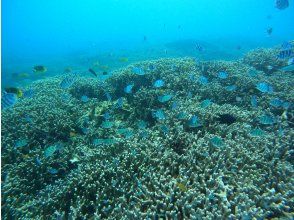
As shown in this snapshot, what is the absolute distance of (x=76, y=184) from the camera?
5.39m

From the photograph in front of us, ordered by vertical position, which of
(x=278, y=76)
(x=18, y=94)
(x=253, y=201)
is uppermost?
(x=18, y=94)

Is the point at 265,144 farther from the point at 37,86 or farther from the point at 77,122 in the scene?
the point at 37,86

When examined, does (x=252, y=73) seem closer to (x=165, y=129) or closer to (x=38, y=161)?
(x=165, y=129)

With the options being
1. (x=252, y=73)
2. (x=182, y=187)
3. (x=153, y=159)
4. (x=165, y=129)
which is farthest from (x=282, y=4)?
(x=182, y=187)

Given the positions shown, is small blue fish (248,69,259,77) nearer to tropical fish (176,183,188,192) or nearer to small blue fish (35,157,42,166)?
tropical fish (176,183,188,192)

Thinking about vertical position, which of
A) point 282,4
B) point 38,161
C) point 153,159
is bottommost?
point 38,161

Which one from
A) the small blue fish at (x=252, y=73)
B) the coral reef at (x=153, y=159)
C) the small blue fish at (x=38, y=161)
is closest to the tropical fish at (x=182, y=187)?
the coral reef at (x=153, y=159)

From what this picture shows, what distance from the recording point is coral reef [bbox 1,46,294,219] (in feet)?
14.5

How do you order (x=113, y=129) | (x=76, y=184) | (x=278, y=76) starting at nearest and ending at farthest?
1. (x=76, y=184)
2. (x=113, y=129)
3. (x=278, y=76)

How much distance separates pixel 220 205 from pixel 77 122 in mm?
5761

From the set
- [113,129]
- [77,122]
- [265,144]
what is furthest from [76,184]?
[265,144]

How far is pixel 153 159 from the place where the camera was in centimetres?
553

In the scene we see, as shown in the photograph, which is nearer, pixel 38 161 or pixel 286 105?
pixel 38 161

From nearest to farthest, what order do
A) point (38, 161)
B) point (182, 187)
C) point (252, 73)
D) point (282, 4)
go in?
point (182, 187) → point (38, 161) → point (252, 73) → point (282, 4)
